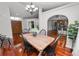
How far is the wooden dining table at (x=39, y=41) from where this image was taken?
1.74 meters

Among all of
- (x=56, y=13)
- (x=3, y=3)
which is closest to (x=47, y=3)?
(x=56, y=13)

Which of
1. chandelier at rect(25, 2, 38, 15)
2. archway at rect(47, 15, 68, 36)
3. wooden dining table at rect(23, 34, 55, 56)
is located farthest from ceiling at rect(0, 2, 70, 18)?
wooden dining table at rect(23, 34, 55, 56)

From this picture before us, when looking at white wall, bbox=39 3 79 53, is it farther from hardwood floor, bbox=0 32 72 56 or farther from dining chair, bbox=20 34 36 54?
dining chair, bbox=20 34 36 54

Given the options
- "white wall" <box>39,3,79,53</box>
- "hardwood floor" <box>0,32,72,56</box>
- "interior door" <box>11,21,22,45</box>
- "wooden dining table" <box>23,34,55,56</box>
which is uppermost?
"white wall" <box>39,3,79,53</box>

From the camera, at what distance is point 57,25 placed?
182 cm

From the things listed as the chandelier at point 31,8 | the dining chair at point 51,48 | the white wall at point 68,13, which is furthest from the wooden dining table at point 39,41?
the chandelier at point 31,8

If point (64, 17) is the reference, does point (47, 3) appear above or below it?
above

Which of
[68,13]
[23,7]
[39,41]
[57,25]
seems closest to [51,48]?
[39,41]

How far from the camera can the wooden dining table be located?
1743mm

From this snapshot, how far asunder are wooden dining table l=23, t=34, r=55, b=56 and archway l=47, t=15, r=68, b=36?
0.10m

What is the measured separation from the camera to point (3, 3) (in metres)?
1.73

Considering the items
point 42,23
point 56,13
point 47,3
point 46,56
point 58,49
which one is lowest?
point 46,56

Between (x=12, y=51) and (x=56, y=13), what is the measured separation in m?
0.91

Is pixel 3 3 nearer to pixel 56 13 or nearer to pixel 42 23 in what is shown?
pixel 42 23
